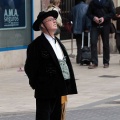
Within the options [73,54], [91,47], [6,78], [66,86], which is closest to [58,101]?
[66,86]

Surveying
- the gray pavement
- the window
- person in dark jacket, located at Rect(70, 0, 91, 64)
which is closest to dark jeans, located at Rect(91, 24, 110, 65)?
the gray pavement

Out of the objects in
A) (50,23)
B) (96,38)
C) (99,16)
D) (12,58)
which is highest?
(50,23)

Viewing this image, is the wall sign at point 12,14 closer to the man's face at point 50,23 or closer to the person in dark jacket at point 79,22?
the person in dark jacket at point 79,22

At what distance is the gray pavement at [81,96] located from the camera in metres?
9.63

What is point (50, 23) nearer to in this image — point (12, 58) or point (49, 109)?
point (49, 109)

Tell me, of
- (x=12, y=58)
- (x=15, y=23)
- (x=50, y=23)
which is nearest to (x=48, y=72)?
(x=50, y=23)

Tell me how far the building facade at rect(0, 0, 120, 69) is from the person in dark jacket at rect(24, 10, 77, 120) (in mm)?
8521

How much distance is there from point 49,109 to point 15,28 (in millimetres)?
9283

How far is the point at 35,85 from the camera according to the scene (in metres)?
6.97

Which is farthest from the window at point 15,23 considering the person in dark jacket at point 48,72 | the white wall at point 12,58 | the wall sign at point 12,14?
the person in dark jacket at point 48,72

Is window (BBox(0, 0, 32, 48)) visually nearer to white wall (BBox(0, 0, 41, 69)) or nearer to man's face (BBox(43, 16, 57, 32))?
white wall (BBox(0, 0, 41, 69))

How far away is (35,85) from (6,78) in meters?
7.07

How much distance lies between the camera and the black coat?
6.90 m

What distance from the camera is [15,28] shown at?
52.7 feet
